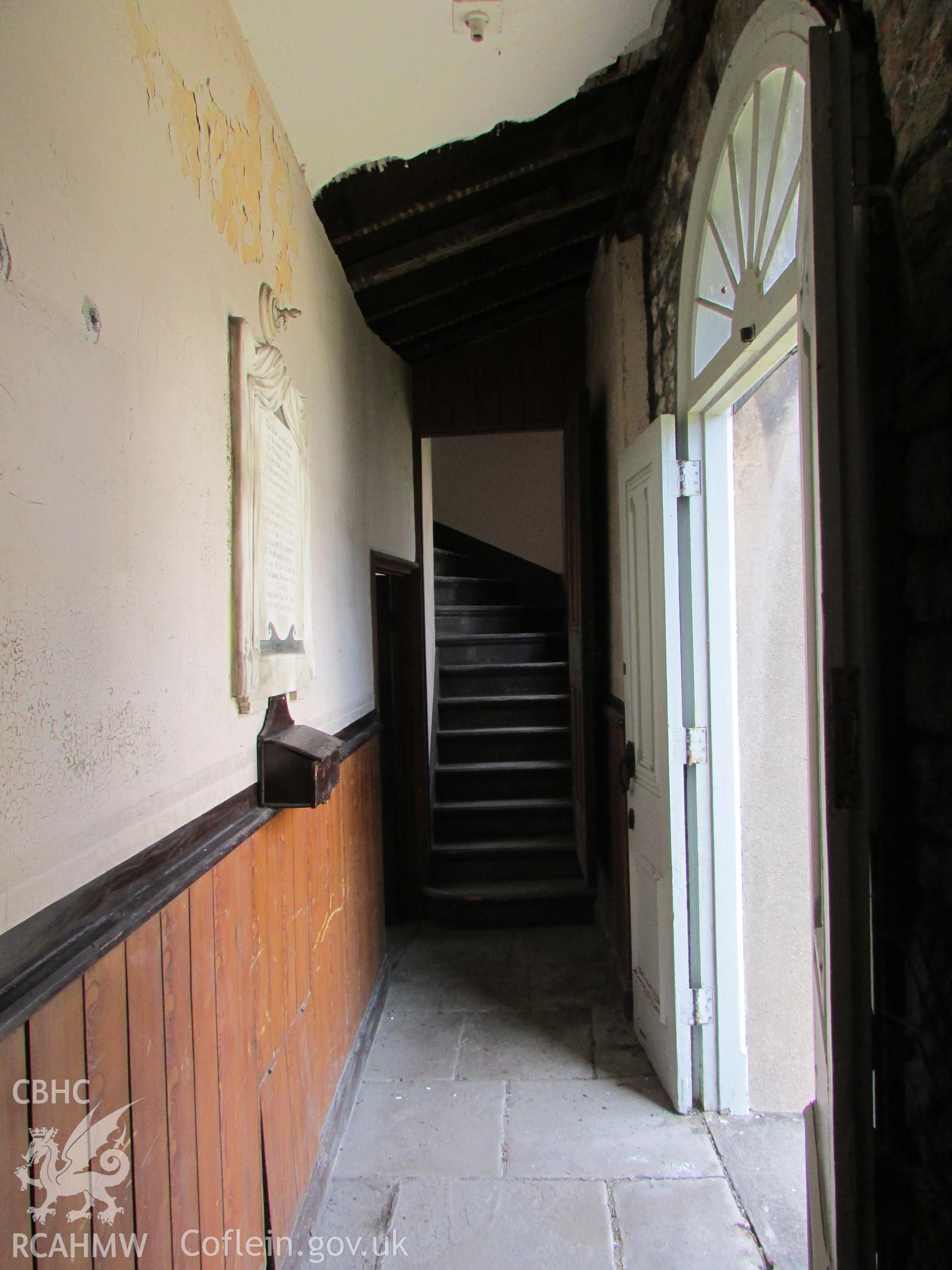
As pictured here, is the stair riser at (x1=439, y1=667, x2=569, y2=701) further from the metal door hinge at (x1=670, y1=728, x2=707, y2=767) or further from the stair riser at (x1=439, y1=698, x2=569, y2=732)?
the metal door hinge at (x1=670, y1=728, x2=707, y2=767)

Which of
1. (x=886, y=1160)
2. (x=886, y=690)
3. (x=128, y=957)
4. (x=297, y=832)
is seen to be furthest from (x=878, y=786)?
(x=297, y=832)

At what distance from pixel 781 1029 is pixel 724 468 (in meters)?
1.78

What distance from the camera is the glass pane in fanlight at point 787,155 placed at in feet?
5.04

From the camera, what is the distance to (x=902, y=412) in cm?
108

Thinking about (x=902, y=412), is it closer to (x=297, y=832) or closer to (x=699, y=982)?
(x=297, y=832)

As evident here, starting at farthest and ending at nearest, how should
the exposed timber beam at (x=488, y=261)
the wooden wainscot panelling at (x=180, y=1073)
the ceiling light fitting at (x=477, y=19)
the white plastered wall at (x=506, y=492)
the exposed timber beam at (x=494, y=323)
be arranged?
1. the white plastered wall at (x=506, y=492)
2. the exposed timber beam at (x=494, y=323)
3. the exposed timber beam at (x=488, y=261)
4. the ceiling light fitting at (x=477, y=19)
5. the wooden wainscot panelling at (x=180, y=1073)

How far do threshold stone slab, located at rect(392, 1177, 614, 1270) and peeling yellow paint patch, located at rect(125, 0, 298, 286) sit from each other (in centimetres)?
239

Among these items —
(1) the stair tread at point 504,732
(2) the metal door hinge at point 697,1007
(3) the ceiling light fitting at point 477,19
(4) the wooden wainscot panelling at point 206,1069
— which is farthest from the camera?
(1) the stair tread at point 504,732

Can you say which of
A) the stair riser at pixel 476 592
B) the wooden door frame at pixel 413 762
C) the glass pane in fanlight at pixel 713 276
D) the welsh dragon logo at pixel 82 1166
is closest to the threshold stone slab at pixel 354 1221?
the welsh dragon logo at pixel 82 1166

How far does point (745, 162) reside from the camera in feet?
6.28

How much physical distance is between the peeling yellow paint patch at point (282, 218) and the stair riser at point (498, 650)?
346 cm

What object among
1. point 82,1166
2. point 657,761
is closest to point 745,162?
point 657,761

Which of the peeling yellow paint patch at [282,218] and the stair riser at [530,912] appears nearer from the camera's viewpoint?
the peeling yellow paint patch at [282,218]

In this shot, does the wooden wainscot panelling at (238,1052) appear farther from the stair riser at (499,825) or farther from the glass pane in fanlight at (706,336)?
the stair riser at (499,825)
